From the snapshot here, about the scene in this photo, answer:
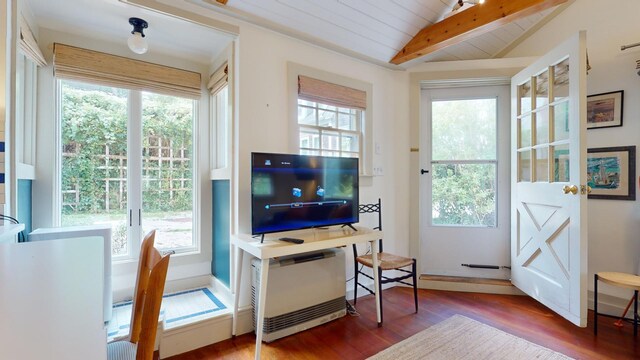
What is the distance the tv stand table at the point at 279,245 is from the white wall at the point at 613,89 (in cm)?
202

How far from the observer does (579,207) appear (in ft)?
6.45

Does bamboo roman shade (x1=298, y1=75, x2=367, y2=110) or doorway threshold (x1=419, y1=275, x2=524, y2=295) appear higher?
bamboo roman shade (x1=298, y1=75, x2=367, y2=110)

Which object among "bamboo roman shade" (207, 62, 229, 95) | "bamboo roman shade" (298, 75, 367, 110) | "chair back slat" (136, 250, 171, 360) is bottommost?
"chair back slat" (136, 250, 171, 360)

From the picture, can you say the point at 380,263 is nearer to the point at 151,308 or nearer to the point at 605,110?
the point at 151,308

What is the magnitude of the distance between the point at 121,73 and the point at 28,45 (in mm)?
597

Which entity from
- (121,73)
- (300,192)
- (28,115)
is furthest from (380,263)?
(28,115)

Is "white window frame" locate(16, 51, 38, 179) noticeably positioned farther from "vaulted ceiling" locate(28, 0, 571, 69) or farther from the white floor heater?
the white floor heater

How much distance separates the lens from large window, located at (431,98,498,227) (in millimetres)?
3076

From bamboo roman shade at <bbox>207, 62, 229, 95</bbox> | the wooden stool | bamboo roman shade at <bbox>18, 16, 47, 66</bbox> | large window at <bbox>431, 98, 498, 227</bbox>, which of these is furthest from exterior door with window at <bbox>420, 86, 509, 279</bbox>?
bamboo roman shade at <bbox>18, 16, 47, 66</bbox>

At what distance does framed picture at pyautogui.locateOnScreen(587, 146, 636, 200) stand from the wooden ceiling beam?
55.0 inches

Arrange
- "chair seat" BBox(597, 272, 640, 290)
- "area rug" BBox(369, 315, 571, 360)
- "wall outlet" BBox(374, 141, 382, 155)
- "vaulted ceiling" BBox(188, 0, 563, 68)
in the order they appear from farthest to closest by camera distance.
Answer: "wall outlet" BBox(374, 141, 382, 155), "vaulted ceiling" BBox(188, 0, 563, 68), "chair seat" BBox(597, 272, 640, 290), "area rug" BBox(369, 315, 571, 360)

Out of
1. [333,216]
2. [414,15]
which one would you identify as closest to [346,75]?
[414,15]

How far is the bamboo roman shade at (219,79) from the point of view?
2.34 meters

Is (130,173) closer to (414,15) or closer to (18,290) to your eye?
(18,290)
